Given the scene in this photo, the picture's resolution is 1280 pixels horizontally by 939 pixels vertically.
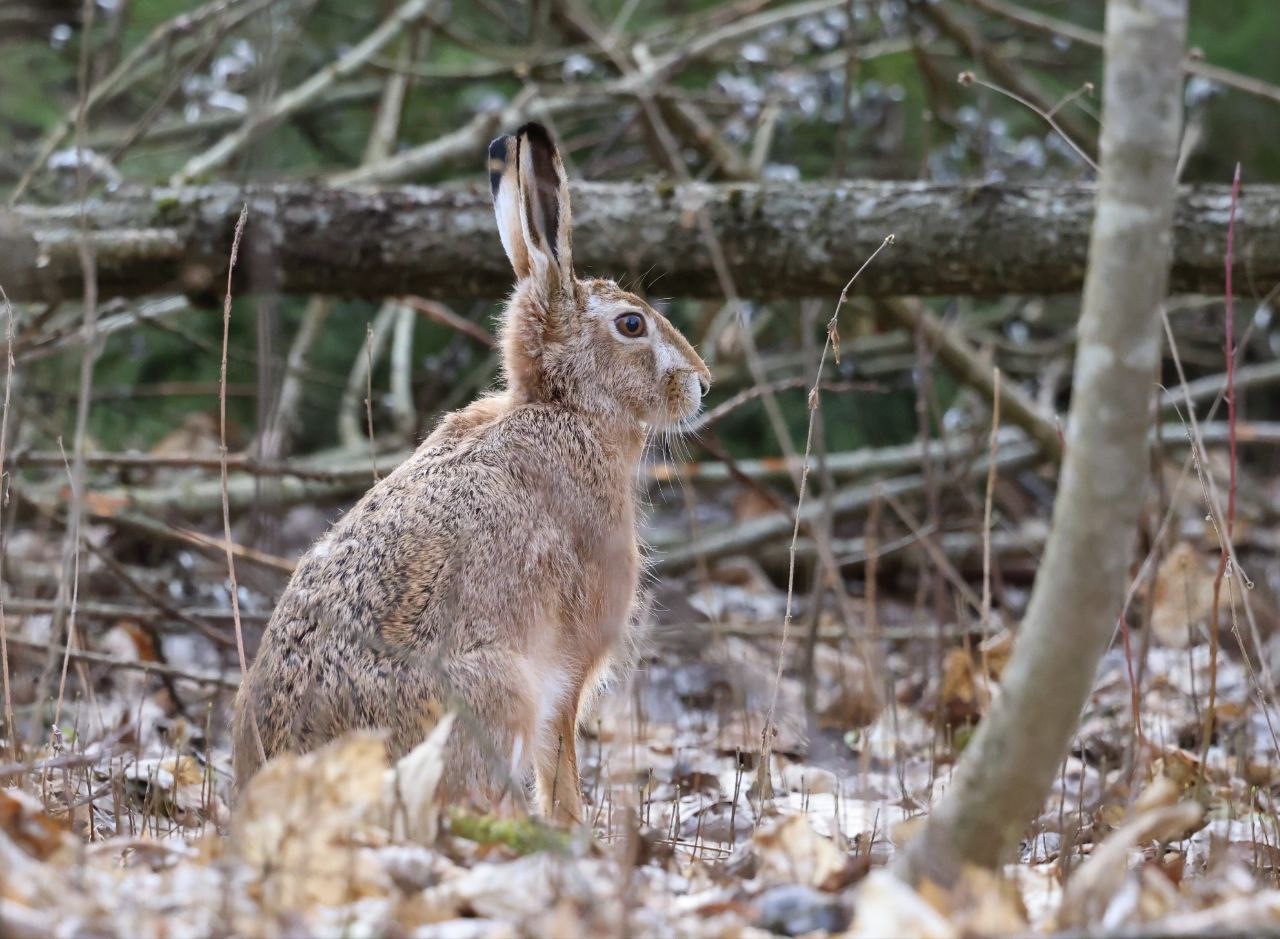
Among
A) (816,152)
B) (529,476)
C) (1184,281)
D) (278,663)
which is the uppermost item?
(816,152)

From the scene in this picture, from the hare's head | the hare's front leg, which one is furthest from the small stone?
the hare's head

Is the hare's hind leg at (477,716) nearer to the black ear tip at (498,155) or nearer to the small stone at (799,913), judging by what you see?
the small stone at (799,913)

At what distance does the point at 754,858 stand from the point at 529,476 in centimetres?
175

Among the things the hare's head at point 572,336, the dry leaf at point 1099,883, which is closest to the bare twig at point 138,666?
the hare's head at point 572,336

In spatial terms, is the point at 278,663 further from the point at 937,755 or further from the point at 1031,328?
the point at 1031,328

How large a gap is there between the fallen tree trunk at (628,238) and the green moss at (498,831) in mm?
3225

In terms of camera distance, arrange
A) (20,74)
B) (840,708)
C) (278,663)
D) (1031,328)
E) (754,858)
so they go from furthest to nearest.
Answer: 1. (1031,328)
2. (20,74)
3. (840,708)
4. (278,663)
5. (754,858)

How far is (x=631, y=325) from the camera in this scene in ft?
17.4

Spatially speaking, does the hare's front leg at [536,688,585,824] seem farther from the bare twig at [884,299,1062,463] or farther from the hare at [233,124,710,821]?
the bare twig at [884,299,1062,463]

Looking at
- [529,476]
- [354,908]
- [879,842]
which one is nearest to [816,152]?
[529,476]

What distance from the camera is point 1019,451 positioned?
29.5 ft

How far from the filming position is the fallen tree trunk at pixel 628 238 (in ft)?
19.4

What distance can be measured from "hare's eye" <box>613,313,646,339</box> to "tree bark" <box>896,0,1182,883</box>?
2.91 m

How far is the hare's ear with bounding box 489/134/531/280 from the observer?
4.76 metres
